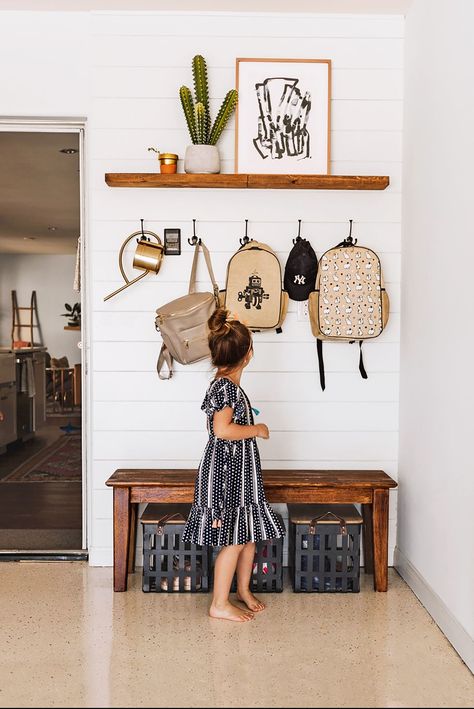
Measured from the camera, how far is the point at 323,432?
3.44 meters

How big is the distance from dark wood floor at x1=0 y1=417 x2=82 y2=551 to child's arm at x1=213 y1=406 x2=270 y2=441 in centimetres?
136

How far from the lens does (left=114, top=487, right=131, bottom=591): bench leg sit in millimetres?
3084

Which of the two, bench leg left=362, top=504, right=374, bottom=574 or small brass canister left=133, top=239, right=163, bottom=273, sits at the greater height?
small brass canister left=133, top=239, right=163, bottom=273

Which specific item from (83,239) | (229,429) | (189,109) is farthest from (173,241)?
(229,429)

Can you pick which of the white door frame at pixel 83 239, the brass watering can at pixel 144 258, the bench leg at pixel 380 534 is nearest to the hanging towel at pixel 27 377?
the white door frame at pixel 83 239

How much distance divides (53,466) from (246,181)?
3.14 meters

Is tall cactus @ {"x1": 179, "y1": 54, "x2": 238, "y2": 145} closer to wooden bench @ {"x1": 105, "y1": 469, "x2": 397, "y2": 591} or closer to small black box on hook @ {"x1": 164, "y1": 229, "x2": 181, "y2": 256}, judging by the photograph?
small black box on hook @ {"x1": 164, "y1": 229, "x2": 181, "y2": 256}

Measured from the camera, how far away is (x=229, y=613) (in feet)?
9.25

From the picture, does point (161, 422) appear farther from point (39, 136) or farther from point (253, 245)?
point (39, 136)

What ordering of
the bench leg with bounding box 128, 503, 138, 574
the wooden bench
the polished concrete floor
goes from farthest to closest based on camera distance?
the bench leg with bounding box 128, 503, 138, 574
the wooden bench
the polished concrete floor

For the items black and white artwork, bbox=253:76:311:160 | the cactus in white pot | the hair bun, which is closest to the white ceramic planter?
the cactus in white pot

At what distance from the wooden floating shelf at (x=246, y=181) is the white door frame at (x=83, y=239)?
1.10 feet

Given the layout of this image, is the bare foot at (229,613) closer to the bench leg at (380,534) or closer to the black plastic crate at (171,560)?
the black plastic crate at (171,560)

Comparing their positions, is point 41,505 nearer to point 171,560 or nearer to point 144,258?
point 171,560
